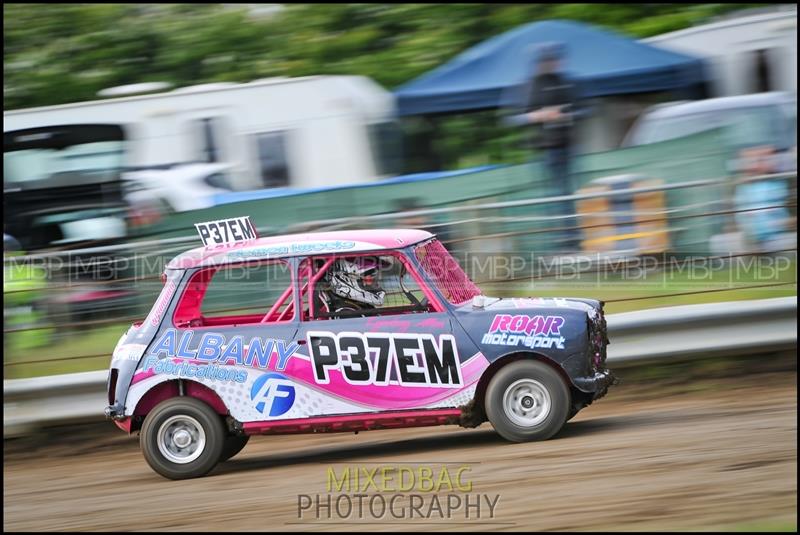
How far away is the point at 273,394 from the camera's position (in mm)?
7480

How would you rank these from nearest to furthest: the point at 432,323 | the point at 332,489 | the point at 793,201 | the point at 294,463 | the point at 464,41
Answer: the point at 332,489
the point at 432,323
the point at 294,463
the point at 793,201
the point at 464,41

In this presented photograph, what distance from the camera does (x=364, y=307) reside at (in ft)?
25.3

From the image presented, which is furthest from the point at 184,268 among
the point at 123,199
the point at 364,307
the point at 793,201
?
the point at 123,199

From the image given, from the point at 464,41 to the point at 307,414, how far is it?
40.1 feet

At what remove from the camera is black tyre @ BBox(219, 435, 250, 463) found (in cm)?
831

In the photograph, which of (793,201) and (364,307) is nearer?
(364,307)

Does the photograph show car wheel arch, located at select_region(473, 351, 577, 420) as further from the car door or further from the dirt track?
the dirt track

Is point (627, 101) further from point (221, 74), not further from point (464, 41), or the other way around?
point (221, 74)

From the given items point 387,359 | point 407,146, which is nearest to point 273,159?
point 407,146

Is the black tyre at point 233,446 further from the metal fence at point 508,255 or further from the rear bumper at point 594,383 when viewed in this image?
the rear bumper at point 594,383

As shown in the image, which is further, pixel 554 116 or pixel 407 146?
pixel 407 146

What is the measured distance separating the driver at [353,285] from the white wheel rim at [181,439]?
132 cm

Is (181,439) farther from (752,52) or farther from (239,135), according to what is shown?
(752,52)

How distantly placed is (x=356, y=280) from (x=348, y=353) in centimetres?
61
